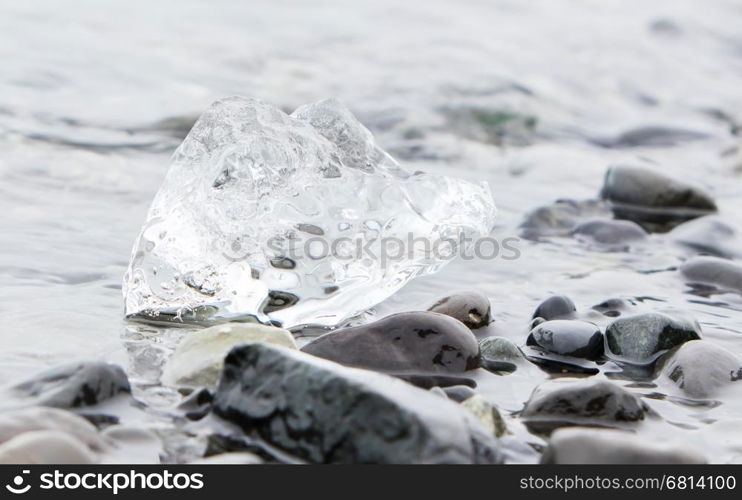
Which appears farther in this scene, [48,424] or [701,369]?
[701,369]

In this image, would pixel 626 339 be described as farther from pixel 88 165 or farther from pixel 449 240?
pixel 88 165

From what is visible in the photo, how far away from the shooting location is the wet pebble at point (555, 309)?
3418mm

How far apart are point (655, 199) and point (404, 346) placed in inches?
112

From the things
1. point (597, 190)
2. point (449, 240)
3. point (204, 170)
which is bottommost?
point (597, 190)

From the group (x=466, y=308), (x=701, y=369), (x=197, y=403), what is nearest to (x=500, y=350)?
(x=466, y=308)

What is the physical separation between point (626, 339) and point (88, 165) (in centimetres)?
314

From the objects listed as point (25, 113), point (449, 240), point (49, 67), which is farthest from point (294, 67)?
point (449, 240)

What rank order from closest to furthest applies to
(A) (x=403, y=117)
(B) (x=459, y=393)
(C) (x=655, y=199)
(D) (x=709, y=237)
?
Result: (B) (x=459, y=393) → (D) (x=709, y=237) → (C) (x=655, y=199) → (A) (x=403, y=117)

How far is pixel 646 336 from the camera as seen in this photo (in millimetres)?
3070

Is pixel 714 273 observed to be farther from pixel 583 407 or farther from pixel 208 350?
pixel 208 350

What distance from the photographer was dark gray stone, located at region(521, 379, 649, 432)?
2523mm

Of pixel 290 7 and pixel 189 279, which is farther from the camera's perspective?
pixel 290 7

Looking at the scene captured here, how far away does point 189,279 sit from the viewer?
10.5 feet

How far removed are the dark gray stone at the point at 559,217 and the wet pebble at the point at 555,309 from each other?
115cm
